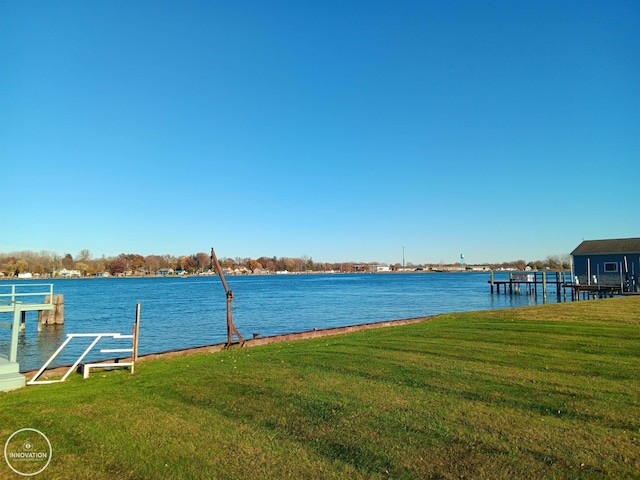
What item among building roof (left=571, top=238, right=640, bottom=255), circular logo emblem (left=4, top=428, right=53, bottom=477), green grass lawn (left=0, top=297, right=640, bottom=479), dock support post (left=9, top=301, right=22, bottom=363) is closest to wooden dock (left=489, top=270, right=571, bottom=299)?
building roof (left=571, top=238, right=640, bottom=255)

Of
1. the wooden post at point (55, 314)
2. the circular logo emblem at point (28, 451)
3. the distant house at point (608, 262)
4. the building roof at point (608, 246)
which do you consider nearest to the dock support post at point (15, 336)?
the circular logo emblem at point (28, 451)

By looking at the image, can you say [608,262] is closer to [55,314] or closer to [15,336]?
[15,336]

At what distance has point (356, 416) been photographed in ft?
21.1

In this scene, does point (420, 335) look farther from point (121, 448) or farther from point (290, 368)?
point (121, 448)

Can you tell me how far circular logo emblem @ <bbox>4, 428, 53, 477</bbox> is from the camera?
5.09m

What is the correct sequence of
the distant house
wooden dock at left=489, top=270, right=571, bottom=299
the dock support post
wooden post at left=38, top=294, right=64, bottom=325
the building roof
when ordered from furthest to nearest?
wooden dock at left=489, top=270, right=571, bottom=299 → the building roof → the distant house → wooden post at left=38, top=294, right=64, bottom=325 → the dock support post

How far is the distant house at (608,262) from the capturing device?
1727 inches

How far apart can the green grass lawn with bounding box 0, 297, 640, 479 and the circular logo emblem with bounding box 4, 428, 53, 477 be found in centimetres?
10

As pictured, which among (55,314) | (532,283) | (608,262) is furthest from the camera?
(532,283)

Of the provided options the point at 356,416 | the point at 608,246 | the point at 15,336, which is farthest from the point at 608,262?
the point at 15,336

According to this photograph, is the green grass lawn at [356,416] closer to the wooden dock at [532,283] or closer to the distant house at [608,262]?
the distant house at [608,262]

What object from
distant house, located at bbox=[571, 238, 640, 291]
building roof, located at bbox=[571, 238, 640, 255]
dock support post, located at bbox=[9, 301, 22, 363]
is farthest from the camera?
building roof, located at bbox=[571, 238, 640, 255]

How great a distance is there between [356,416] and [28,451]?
413cm

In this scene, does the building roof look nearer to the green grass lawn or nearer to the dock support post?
the green grass lawn
